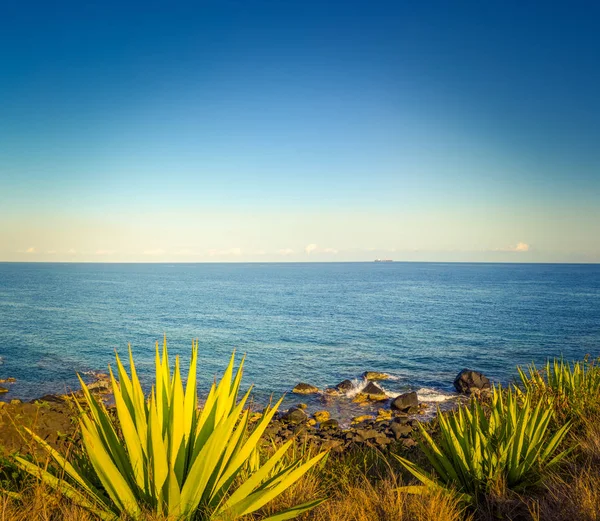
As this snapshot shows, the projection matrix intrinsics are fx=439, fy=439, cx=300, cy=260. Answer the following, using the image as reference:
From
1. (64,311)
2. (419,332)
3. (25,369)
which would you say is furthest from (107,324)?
(419,332)

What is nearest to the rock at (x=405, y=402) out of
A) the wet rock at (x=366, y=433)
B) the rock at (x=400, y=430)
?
the rock at (x=400, y=430)

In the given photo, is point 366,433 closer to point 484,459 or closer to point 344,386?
point 344,386

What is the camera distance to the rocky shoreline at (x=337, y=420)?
13781mm

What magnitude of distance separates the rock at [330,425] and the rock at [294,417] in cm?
99

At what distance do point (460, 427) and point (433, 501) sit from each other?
5.03 ft

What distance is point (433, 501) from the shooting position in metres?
3.70

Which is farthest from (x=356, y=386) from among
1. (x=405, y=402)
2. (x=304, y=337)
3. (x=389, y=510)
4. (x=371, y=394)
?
(x=389, y=510)

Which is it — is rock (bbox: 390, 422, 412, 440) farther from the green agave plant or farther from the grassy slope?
the grassy slope

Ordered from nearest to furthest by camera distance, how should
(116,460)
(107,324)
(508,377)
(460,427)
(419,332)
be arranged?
1. (116,460)
2. (460,427)
3. (508,377)
4. (419,332)
5. (107,324)

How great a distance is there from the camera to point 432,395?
2273 cm

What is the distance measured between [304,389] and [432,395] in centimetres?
666

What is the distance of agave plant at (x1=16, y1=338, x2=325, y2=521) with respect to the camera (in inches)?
115

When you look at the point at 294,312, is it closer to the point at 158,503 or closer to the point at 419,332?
the point at 419,332

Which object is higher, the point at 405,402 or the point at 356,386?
the point at 405,402
